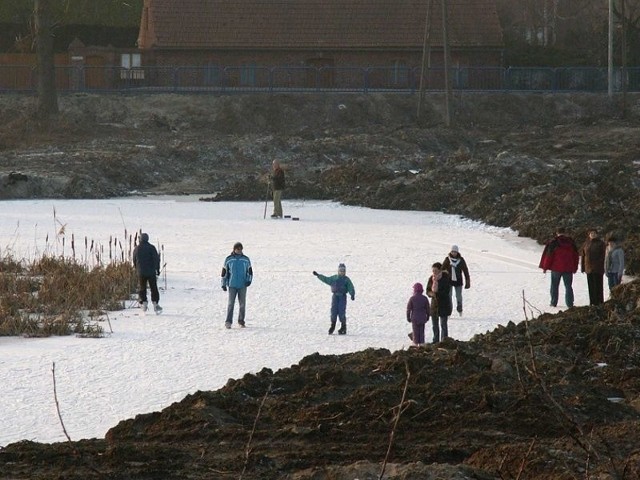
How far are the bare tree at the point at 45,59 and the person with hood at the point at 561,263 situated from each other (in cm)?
3540

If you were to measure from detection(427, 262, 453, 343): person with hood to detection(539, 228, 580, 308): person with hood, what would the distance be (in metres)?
3.11

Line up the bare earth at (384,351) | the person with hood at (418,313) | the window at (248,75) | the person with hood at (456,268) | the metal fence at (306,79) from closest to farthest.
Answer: the bare earth at (384,351)
the person with hood at (418,313)
the person with hood at (456,268)
the metal fence at (306,79)
the window at (248,75)

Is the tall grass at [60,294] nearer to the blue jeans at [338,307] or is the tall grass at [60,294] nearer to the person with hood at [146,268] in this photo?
the person with hood at [146,268]

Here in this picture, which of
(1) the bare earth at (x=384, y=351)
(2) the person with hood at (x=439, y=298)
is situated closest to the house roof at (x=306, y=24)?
(1) the bare earth at (x=384, y=351)

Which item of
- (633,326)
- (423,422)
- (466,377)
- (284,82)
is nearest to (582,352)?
(633,326)

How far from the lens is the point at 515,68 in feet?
207

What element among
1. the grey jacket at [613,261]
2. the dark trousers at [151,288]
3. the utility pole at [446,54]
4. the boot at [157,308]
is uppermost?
the utility pole at [446,54]

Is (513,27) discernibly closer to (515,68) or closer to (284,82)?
(515,68)

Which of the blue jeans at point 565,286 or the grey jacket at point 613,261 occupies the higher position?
the grey jacket at point 613,261

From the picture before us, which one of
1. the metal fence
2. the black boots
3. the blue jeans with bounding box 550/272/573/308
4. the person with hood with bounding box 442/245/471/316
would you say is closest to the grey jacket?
the blue jeans with bounding box 550/272/573/308

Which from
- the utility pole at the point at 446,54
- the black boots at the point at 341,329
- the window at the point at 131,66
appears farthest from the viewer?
the window at the point at 131,66

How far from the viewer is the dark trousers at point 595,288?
59.5 ft

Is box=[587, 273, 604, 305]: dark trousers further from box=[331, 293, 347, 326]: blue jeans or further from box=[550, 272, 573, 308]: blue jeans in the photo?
box=[331, 293, 347, 326]: blue jeans

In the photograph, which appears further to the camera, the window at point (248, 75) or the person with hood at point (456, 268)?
the window at point (248, 75)
